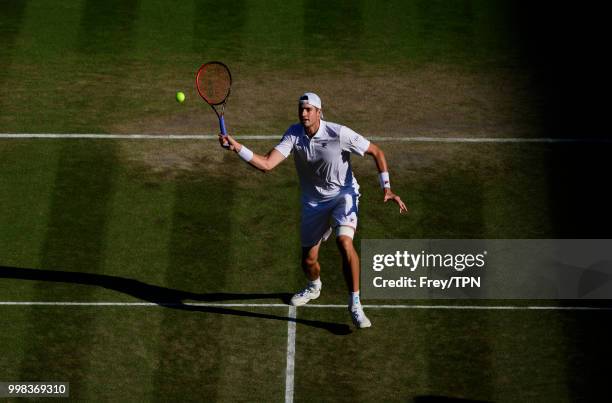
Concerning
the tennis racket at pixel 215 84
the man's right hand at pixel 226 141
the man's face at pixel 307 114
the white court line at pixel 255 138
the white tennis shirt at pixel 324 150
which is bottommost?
the man's right hand at pixel 226 141

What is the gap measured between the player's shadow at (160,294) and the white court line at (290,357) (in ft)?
0.31

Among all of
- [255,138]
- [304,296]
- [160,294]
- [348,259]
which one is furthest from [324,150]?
[255,138]

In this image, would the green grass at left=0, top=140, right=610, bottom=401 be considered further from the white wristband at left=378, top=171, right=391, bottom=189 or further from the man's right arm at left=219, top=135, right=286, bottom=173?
the man's right arm at left=219, top=135, right=286, bottom=173

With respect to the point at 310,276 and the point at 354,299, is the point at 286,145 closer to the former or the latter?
the point at 310,276

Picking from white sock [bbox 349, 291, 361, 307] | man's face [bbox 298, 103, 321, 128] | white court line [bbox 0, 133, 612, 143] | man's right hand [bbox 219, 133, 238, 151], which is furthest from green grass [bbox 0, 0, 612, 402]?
man's right hand [bbox 219, 133, 238, 151]

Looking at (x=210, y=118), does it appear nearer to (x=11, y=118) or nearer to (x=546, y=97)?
(x=11, y=118)

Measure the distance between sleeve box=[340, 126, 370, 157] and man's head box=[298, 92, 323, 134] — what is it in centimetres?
33

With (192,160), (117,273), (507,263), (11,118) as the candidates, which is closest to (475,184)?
(507,263)

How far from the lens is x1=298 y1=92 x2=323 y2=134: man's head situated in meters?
13.1

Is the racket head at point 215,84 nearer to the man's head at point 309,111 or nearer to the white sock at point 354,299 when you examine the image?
the man's head at point 309,111

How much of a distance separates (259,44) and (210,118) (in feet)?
7.39

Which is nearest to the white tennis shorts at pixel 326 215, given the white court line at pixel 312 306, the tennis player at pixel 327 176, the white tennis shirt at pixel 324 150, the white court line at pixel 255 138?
the tennis player at pixel 327 176

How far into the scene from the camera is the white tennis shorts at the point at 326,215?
13430 millimetres

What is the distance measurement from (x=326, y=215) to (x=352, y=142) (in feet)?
3.00
